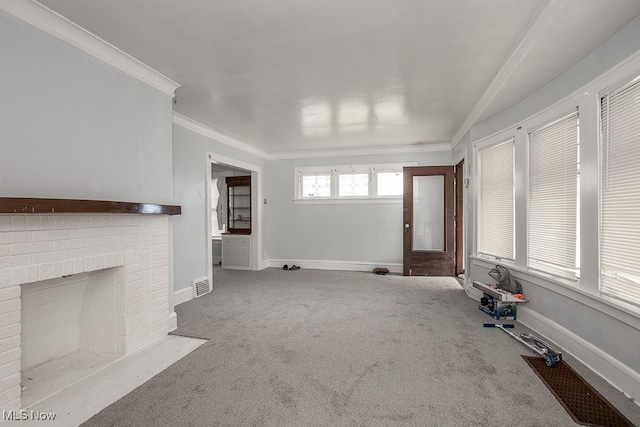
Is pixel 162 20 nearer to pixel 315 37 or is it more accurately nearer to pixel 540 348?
pixel 315 37

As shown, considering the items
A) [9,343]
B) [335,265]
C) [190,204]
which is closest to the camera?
[9,343]

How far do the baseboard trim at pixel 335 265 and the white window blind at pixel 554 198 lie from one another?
307cm

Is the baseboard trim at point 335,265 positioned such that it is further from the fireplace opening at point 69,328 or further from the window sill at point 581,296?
the fireplace opening at point 69,328

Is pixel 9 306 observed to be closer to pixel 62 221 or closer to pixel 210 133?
pixel 62 221

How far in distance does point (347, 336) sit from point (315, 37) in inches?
105

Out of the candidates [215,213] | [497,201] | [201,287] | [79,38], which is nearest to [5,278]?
[79,38]

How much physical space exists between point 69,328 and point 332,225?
4656mm

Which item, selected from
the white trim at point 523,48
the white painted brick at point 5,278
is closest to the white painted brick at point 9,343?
the white painted brick at point 5,278

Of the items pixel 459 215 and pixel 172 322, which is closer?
pixel 172 322

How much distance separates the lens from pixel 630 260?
6.76 feet

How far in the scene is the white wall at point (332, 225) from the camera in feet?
20.3

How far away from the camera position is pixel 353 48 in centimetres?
250

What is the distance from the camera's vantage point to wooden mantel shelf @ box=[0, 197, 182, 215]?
1713mm

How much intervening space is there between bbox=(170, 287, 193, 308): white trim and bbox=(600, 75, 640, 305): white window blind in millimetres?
4469
